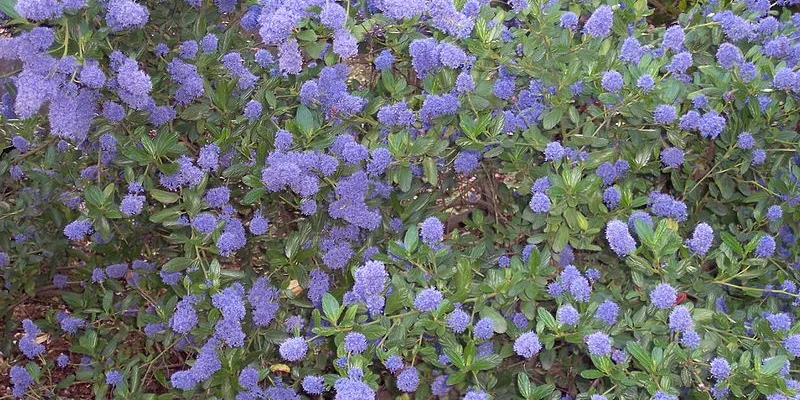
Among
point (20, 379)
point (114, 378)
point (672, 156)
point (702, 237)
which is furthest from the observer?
point (20, 379)

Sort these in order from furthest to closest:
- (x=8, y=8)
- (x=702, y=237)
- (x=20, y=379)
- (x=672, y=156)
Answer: (x=20, y=379) < (x=672, y=156) < (x=702, y=237) < (x=8, y=8)

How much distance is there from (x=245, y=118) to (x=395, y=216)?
556 millimetres

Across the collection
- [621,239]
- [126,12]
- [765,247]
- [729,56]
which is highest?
[126,12]

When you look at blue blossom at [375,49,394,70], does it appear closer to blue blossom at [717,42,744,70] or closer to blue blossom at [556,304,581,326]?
blue blossom at [556,304,581,326]

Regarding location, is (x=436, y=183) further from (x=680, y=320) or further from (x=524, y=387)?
(x=680, y=320)

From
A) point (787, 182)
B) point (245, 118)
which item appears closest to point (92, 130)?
point (245, 118)

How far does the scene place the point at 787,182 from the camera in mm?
2598

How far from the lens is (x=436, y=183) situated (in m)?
2.52

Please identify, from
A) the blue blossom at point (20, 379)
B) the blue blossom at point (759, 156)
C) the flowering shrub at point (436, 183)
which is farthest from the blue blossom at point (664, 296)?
the blue blossom at point (20, 379)

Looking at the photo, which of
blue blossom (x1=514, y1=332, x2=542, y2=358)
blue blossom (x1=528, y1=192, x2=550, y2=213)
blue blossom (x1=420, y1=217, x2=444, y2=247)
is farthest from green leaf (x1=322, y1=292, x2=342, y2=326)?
blue blossom (x1=528, y1=192, x2=550, y2=213)

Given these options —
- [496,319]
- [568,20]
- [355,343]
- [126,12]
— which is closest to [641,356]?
[496,319]

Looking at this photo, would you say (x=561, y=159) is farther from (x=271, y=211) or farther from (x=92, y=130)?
(x=92, y=130)

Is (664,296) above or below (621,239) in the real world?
below

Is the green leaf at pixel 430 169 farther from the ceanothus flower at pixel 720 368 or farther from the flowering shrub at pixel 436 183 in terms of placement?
the ceanothus flower at pixel 720 368
